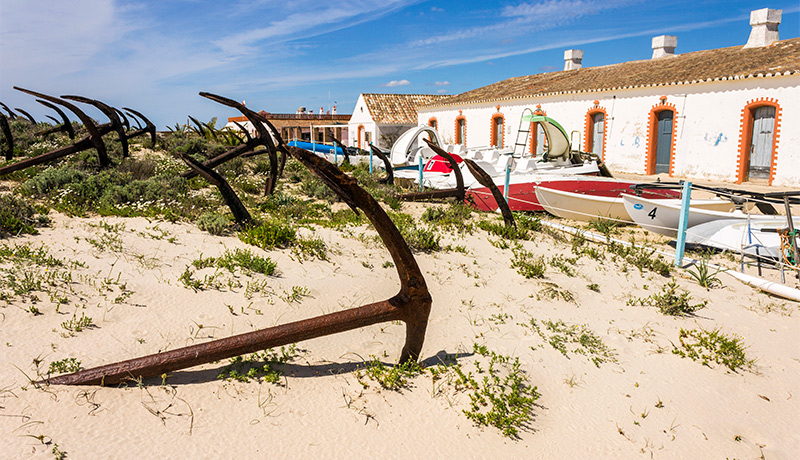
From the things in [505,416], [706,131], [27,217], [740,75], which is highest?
[740,75]

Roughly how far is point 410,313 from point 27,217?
4.20 m

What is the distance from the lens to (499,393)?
10.4 ft

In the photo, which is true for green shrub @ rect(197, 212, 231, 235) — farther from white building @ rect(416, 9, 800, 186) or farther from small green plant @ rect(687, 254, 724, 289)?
white building @ rect(416, 9, 800, 186)

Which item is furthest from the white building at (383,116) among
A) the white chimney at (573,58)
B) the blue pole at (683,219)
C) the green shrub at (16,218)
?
the green shrub at (16,218)

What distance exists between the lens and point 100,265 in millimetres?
4047

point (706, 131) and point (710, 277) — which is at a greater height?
point (706, 131)

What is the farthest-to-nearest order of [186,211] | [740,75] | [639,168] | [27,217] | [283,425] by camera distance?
[639,168] < [740,75] < [186,211] < [27,217] < [283,425]

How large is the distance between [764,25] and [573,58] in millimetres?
8757

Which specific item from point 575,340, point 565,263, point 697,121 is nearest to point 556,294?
point 575,340

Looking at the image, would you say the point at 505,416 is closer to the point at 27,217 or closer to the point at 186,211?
the point at 186,211

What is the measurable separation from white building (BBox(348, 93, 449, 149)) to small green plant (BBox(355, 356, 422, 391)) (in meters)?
24.7

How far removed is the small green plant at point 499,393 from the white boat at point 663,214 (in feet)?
15.8

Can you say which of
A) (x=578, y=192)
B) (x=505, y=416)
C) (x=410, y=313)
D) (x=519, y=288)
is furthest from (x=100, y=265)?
(x=578, y=192)

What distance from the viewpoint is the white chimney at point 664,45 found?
66.6 feet
